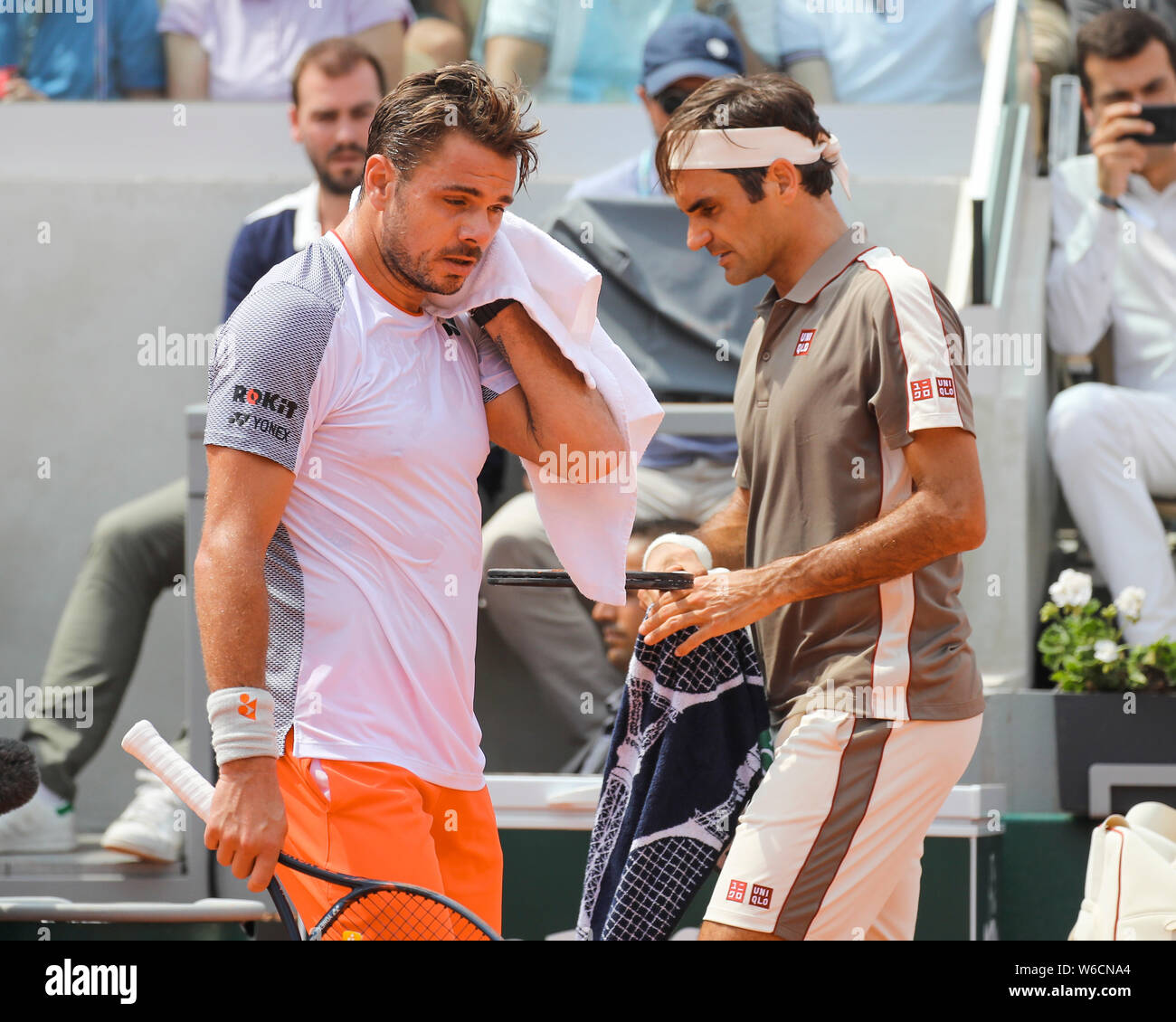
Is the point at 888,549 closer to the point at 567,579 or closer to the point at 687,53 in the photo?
the point at 567,579

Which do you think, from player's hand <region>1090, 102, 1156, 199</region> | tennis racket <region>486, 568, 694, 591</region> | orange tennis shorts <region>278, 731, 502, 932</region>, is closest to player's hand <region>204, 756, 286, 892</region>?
orange tennis shorts <region>278, 731, 502, 932</region>

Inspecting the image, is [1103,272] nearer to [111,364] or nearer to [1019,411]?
[1019,411]

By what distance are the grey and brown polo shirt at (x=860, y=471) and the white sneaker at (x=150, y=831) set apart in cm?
202

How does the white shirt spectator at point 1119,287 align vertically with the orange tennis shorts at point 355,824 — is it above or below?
above

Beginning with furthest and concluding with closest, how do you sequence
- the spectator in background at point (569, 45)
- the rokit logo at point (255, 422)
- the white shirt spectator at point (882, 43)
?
1. the spectator in background at point (569, 45)
2. the white shirt spectator at point (882, 43)
3. the rokit logo at point (255, 422)

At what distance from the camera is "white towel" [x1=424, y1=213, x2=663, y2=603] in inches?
101

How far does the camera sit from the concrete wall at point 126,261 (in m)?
5.69

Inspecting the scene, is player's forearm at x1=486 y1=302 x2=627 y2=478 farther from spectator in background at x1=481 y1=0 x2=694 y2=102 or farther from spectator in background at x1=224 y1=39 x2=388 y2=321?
spectator in background at x1=481 y1=0 x2=694 y2=102

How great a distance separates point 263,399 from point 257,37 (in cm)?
445

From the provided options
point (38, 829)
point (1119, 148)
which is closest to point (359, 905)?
point (38, 829)

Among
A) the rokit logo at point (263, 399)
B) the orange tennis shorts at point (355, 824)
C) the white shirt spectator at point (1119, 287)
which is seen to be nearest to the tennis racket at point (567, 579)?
the orange tennis shorts at point (355, 824)

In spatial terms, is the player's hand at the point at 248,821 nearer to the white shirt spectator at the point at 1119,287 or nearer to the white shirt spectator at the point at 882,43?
the white shirt spectator at the point at 1119,287
